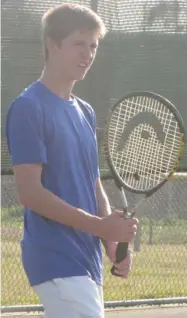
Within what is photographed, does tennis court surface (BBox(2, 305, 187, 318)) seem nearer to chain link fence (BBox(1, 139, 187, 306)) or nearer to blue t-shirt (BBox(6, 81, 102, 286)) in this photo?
chain link fence (BBox(1, 139, 187, 306))

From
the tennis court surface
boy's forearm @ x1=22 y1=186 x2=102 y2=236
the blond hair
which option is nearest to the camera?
boy's forearm @ x1=22 y1=186 x2=102 y2=236

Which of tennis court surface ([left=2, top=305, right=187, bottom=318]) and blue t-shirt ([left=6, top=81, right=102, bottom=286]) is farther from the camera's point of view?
tennis court surface ([left=2, top=305, right=187, bottom=318])

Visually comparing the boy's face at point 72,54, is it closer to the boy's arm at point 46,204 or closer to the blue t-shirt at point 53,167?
the blue t-shirt at point 53,167

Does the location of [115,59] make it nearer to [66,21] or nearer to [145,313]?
[145,313]

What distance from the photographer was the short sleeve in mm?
3021

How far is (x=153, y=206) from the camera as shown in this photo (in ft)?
21.2

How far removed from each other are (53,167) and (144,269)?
367 centimetres

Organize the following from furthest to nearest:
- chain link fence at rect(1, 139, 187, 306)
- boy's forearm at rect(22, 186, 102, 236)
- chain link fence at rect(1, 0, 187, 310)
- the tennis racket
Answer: chain link fence at rect(1, 139, 187, 306) < chain link fence at rect(1, 0, 187, 310) < the tennis racket < boy's forearm at rect(22, 186, 102, 236)

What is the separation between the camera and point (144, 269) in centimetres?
666

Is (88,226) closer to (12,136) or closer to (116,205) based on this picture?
(12,136)

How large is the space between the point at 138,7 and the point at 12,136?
283 centimetres

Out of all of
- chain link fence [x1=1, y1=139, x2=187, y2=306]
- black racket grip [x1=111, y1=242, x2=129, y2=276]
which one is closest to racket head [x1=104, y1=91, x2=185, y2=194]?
black racket grip [x1=111, y1=242, x2=129, y2=276]

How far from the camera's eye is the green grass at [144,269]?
6312 millimetres

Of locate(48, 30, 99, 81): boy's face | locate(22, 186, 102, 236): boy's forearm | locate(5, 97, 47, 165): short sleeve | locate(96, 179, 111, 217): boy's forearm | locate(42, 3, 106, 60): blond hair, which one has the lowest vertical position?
locate(96, 179, 111, 217): boy's forearm
